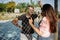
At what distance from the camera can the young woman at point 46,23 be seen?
156 inches

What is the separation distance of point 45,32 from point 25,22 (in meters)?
0.30

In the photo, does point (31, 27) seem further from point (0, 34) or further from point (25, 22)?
point (0, 34)

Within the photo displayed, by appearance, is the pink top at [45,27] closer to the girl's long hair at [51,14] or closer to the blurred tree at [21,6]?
the girl's long hair at [51,14]

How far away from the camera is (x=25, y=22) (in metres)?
3.94

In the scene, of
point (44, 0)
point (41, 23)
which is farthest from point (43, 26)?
point (44, 0)

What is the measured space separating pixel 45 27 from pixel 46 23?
56 millimetres

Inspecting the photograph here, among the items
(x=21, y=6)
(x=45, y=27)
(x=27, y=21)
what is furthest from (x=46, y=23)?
(x=21, y=6)

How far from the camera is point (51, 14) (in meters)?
3.98

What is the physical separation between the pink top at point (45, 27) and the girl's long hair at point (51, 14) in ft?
0.17

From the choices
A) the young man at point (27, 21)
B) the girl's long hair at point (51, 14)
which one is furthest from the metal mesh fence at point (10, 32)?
the girl's long hair at point (51, 14)

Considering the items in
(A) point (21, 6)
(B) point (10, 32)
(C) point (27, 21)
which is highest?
(A) point (21, 6)

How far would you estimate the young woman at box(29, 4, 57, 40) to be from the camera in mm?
3957

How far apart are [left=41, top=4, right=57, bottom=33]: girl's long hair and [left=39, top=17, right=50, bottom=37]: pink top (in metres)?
0.05

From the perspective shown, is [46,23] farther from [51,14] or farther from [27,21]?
[27,21]
